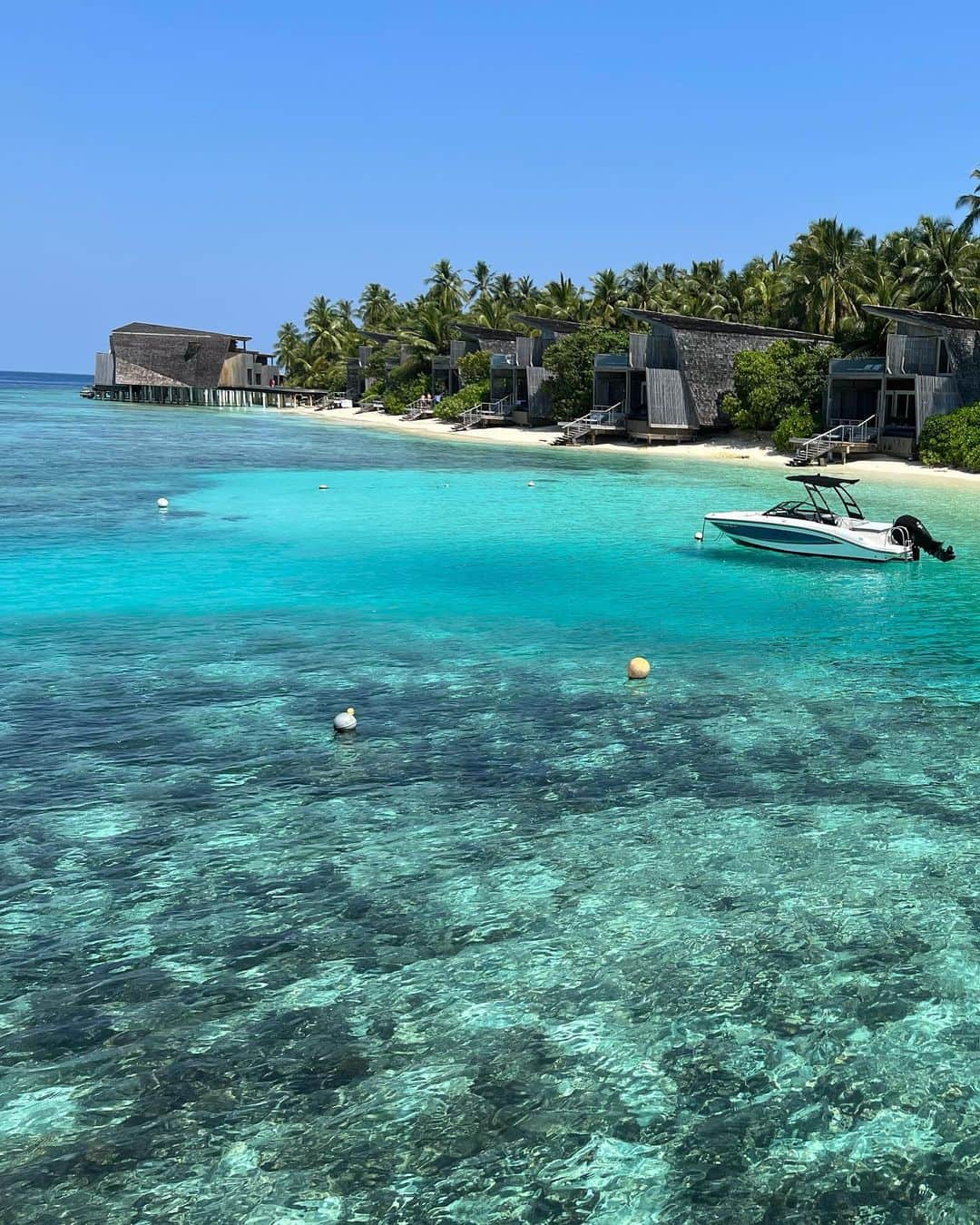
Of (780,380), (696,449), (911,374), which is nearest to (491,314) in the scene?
(696,449)

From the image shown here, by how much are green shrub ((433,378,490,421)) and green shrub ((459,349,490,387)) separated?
592 millimetres

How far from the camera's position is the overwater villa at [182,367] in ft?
432

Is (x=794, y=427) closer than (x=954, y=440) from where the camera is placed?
No

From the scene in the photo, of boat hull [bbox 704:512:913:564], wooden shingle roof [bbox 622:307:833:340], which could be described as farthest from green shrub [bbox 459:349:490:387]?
boat hull [bbox 704:512:913:564]

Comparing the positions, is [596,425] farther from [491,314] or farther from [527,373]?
[491,314]

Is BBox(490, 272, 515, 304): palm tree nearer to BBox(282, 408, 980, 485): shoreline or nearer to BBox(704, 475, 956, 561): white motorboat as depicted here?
BBox(282, 408, 980, 485): shoreline

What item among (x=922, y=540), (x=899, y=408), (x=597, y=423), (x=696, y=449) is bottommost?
(x=922, y=540)

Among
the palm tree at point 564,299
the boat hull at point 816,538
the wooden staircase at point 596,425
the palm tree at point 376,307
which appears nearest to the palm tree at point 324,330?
the palm tree at point 376,307

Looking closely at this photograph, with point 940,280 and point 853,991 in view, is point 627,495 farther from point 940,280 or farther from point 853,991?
point 853,991

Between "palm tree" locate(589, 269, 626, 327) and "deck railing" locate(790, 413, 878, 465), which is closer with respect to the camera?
"deck railing" locate(790, 413, 878, 465)

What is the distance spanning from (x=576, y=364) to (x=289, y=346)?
314 feet

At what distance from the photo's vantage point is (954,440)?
46.7 m

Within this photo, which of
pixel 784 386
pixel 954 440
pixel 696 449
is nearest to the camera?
pixel 954 440

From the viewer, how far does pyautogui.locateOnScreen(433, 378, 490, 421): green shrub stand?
82.8 m
